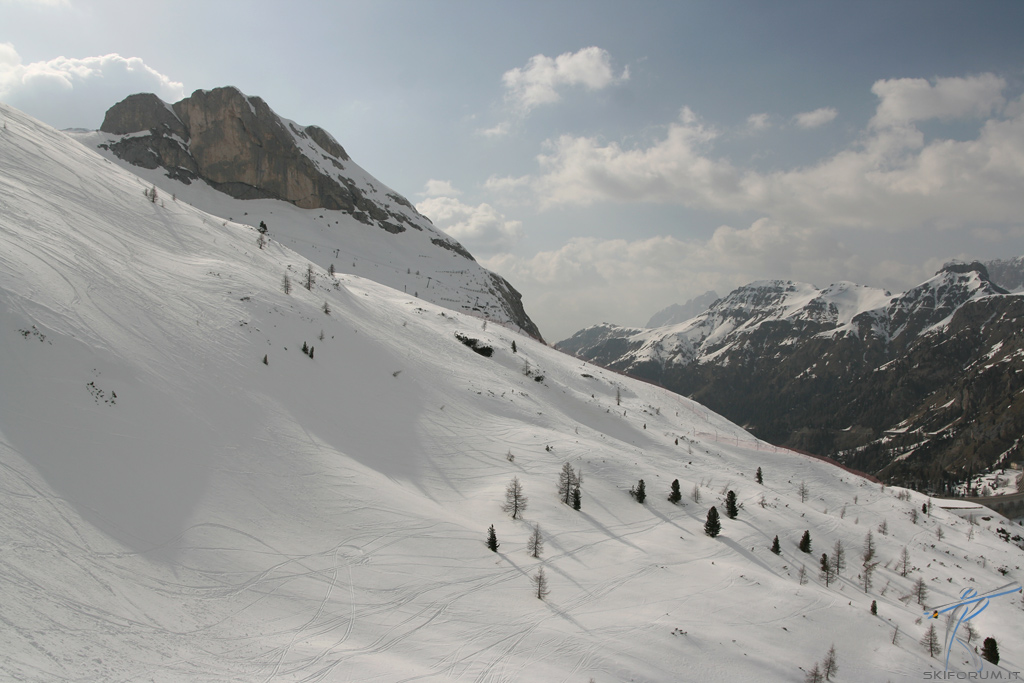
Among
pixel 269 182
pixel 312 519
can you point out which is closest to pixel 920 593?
pixel 312 519

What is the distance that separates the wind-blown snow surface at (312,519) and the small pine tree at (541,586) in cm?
28

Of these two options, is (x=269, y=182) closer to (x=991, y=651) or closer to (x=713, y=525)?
(x=713, y=525)

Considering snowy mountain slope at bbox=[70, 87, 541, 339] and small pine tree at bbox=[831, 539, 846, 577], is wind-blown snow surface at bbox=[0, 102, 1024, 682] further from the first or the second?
snowy mountain slope at bbox=[70, 87, 541, 339]

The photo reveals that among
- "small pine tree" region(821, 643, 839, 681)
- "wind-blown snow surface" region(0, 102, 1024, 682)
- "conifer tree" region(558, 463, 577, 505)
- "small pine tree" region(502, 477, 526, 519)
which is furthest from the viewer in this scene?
"conifer tree" region(558, 463, 577, 505)

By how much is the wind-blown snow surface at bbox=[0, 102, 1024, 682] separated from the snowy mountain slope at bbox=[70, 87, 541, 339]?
46136mm

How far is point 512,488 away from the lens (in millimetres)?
21281

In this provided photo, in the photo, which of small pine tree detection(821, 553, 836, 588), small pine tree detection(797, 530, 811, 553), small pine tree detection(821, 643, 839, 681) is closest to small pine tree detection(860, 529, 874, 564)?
small pine tree detection(797, 530, 811, 553)

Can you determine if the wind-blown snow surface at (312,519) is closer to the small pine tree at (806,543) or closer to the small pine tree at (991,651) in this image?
the small pine tree at (806,543)

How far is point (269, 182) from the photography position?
8594 centimetres

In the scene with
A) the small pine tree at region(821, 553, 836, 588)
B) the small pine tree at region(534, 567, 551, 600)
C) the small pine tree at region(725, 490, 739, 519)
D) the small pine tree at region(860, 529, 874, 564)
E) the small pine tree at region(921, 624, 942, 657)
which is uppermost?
the small pine tree at region(725, 490, 739, 519)

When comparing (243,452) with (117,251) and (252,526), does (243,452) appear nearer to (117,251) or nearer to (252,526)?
(252,526)

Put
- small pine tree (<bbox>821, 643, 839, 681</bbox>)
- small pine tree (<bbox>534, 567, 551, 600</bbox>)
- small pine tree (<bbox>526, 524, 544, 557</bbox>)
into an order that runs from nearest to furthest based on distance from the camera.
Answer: small pine tree (<bbox>821, 643, 839, 681</bbox>) → small pine tree (<bbox>534, 567, 551, 600</bbox>) → small pine tree (<bbox>526, 524, 544, 557</bbox>)
